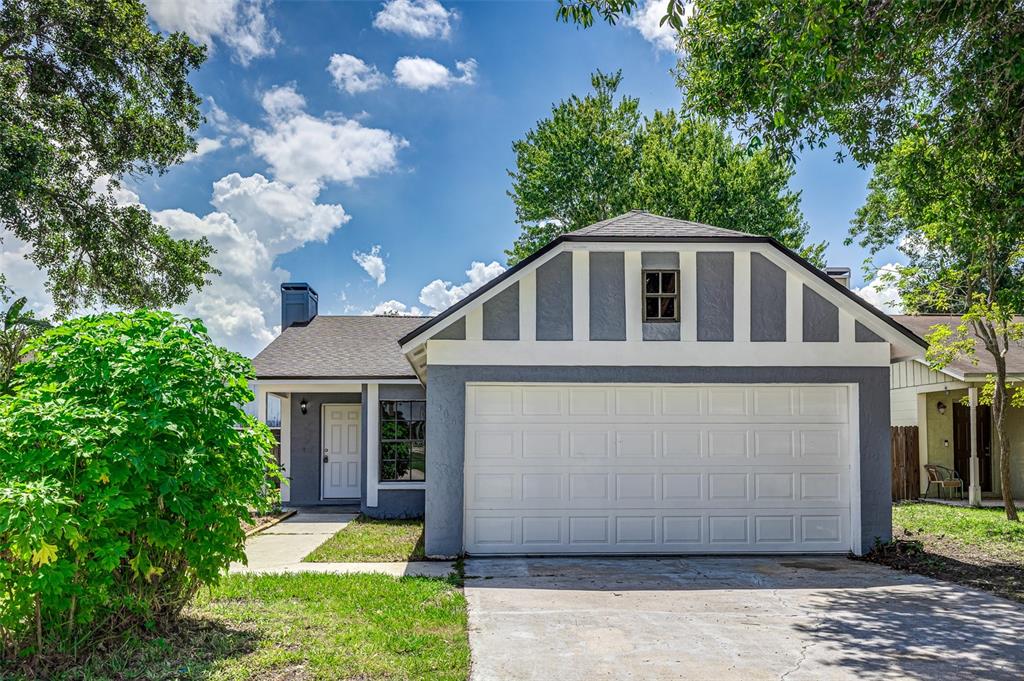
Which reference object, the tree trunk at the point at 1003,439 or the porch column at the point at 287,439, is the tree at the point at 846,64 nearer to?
the tree trunk at the point at 1003,439

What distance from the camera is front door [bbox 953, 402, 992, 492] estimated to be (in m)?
17.7

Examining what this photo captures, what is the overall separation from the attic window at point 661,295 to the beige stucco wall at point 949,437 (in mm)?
11189

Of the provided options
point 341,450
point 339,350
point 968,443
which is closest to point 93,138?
point 339,350

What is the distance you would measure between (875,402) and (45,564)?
9.54 metres

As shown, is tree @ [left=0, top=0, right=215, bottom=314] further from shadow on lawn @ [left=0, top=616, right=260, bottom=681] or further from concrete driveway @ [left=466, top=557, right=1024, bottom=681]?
concrete driveway @ [left=466, top=557, right=1024, bottom=681]

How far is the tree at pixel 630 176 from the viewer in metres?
26.6

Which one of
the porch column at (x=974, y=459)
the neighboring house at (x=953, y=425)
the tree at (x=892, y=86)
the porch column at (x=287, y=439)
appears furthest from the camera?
the neighboring house at (x=953, y=425)

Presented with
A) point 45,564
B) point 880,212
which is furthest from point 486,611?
point 880,212

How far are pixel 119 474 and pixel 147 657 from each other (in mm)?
1347

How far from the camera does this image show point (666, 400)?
33.4ft

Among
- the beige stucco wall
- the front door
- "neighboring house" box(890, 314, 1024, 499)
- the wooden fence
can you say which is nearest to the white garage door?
the wooden fence

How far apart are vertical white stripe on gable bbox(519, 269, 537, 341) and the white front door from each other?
7319 mm

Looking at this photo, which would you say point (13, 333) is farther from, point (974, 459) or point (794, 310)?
point (974, 459)

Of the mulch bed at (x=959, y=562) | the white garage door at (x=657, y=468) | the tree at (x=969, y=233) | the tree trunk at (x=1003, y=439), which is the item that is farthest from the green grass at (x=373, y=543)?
the tree trunk at (x=1003, y=439)
